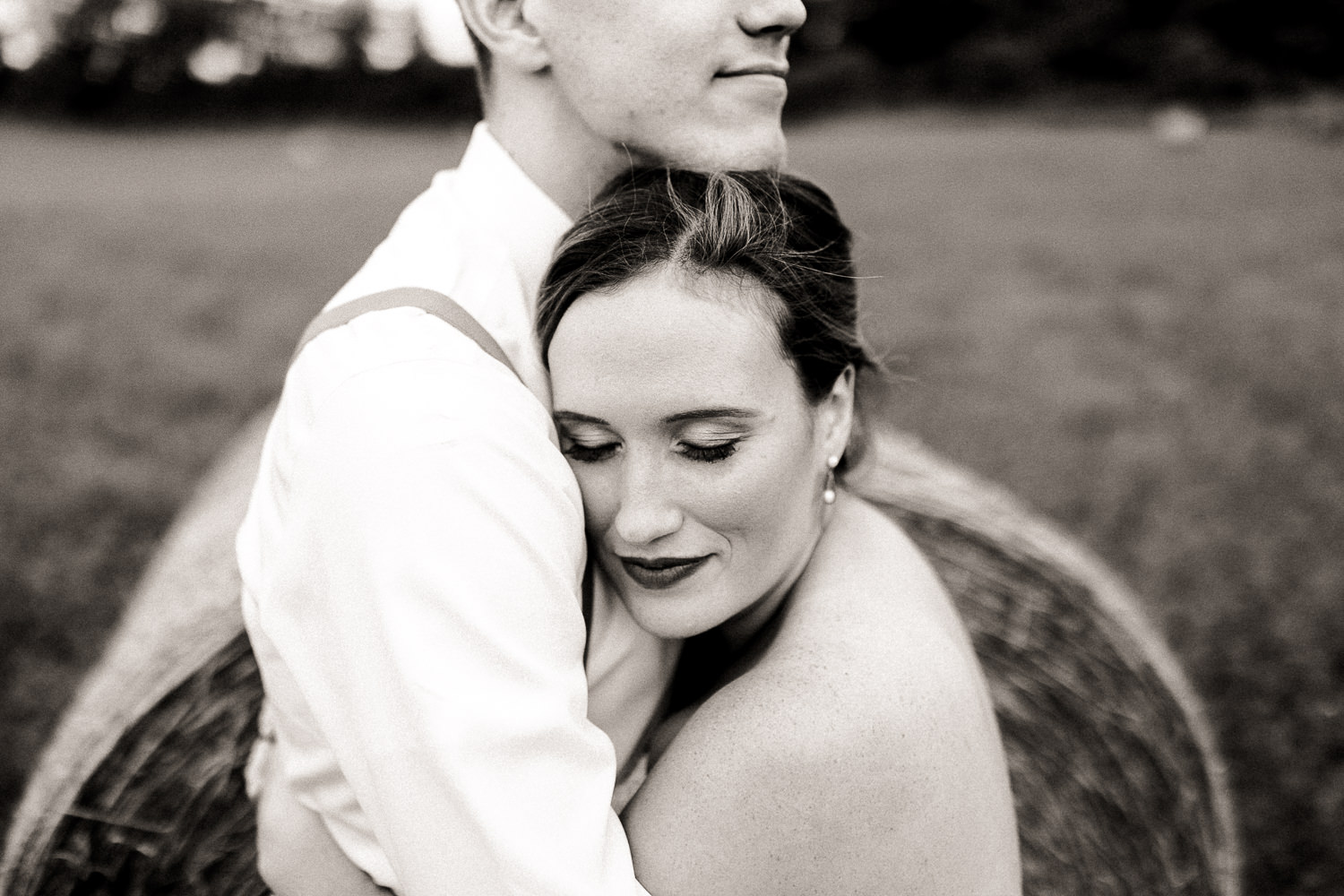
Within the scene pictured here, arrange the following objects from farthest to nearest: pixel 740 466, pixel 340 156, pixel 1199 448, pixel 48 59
A: pixel 48 59 < pixel 340 156 < pixel 1199 448 < pixel 740 466

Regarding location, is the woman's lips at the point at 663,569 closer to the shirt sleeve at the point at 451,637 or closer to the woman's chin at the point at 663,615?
the woman's chin at the point at 663,615

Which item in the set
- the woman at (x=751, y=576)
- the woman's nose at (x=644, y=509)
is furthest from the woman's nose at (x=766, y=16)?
the woman's nose at (x=644, y=509)

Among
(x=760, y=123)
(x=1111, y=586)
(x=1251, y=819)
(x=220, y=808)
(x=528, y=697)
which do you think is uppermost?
(x=760, y=123)

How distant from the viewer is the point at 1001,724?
340 centimetres

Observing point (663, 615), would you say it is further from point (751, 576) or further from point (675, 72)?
point (675, 72)

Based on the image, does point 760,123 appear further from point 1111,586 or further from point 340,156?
point 340,156

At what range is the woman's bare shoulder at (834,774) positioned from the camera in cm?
187

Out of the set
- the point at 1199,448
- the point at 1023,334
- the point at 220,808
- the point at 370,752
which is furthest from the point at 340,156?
the point at 370,752

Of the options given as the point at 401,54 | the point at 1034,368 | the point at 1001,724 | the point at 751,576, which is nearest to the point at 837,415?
the point at 751,576

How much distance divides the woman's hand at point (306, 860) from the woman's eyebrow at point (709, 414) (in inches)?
38.8

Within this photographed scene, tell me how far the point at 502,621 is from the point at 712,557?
1.66 ft

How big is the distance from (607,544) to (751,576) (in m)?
0.26

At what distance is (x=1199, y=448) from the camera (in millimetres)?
6227

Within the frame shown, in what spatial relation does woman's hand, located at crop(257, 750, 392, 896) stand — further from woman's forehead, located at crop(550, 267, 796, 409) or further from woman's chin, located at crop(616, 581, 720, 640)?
woman's forehead, located at crop(550, 267, 796, 409)
